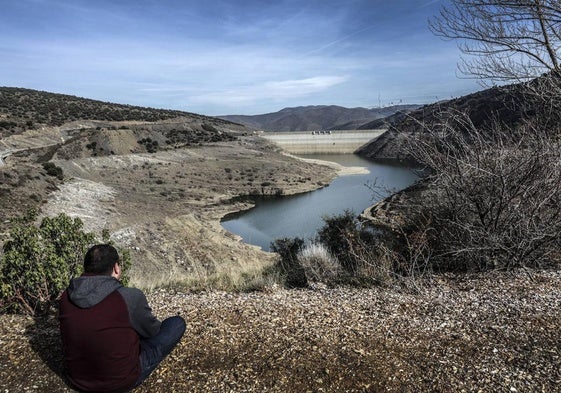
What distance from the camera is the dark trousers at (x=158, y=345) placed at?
142 inches

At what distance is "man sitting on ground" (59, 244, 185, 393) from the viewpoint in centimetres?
318

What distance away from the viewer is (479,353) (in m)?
4.21

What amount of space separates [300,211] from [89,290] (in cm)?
3462

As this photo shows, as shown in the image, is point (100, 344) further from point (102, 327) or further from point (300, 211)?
point (300, 211)

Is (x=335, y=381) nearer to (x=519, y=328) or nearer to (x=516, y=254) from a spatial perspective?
(x=519, y=328)

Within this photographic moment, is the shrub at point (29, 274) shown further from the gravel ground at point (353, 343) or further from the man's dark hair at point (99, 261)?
the man's dark hair at point (99, 261)

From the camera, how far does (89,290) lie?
10.5 feet

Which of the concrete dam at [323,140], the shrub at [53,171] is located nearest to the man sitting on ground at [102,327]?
the shrub at [53,171]

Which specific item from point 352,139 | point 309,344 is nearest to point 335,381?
point 309,344

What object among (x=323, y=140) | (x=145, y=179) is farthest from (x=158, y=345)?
(x=323, y=140)

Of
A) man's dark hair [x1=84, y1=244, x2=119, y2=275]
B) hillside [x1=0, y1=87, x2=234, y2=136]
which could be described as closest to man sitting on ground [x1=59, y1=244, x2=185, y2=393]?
man's dark hair [x1=84, y1=244, x2=119, y2=275]

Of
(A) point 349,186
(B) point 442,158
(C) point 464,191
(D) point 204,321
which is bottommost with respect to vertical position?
(A) point 349,186

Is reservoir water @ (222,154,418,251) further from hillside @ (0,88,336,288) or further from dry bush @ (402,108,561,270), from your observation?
dry bush @ (402,108,561,270)

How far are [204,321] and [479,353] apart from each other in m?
3.19
